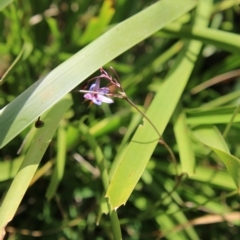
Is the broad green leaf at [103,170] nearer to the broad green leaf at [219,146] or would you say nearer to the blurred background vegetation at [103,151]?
the blurred background vegetation at [103,151]

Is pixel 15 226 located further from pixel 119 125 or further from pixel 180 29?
pixel 180 29

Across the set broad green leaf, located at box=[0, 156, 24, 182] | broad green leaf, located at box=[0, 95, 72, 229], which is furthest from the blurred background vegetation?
broad green leaf, located at box=[0, 95, 72, 229]

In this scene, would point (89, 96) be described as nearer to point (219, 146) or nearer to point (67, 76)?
point (67, 76)

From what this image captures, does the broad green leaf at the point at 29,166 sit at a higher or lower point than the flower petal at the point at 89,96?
lower

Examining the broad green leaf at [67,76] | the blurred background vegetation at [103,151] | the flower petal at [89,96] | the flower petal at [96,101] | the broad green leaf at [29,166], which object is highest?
the broad green leaf at [67,76]

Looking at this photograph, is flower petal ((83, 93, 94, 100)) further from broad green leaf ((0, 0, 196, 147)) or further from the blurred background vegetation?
the blurred background vegetation

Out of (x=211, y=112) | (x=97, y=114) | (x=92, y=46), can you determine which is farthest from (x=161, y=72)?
(x=92, y=46)

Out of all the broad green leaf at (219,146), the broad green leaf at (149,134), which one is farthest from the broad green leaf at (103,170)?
the broad green leaf at (219,146)
